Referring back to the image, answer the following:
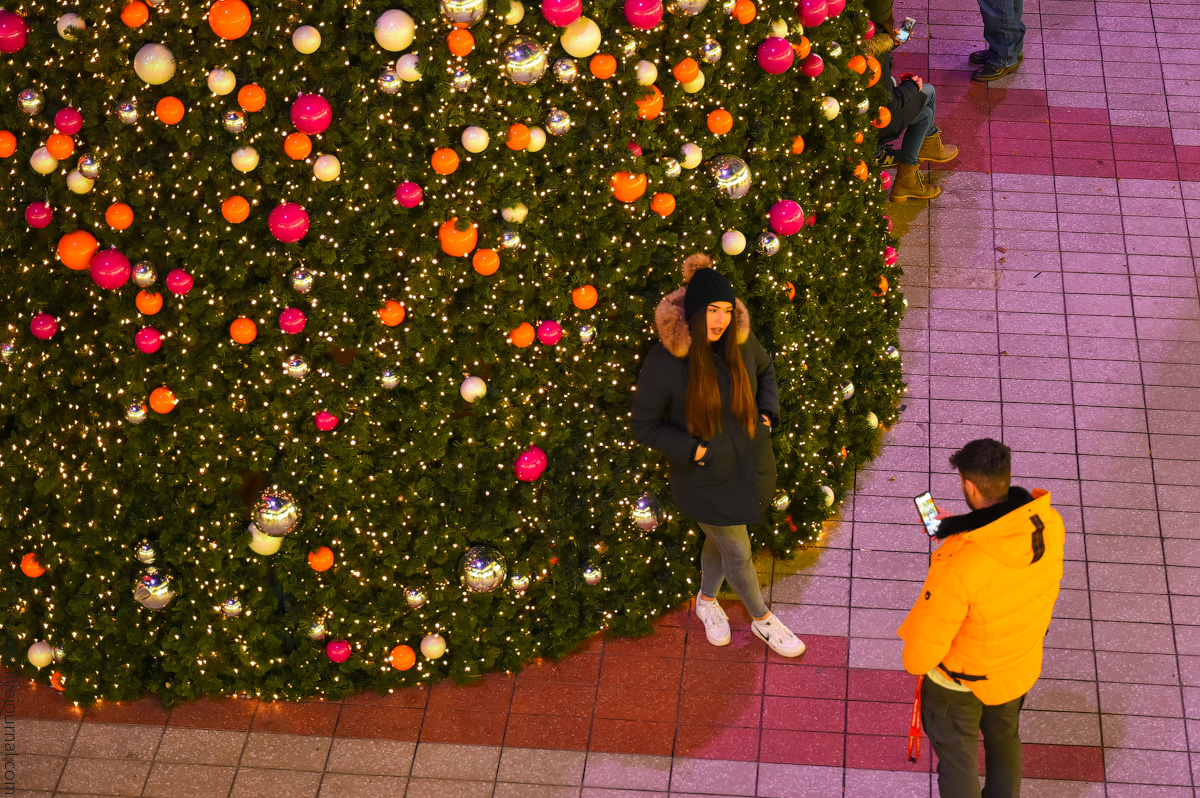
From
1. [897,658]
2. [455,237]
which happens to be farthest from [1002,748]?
[455,237]

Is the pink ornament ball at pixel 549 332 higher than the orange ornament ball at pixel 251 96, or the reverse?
the orange ornament ball at pixel 251 96

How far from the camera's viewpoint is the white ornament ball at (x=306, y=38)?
4.15 metres

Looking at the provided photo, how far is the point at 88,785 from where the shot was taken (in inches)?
200

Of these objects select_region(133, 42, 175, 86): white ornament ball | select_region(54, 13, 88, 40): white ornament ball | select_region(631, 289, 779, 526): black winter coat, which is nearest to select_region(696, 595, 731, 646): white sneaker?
select_region(631, 289, 779, 526): black winter coat

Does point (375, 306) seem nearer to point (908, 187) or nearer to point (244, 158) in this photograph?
point (244, 158)

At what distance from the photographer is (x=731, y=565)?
17.0 ft

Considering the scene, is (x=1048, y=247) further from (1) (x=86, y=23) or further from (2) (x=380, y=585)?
(1) (x=86, y=23)

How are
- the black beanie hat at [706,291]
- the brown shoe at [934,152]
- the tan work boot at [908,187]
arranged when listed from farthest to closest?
the brown shoe at [934,152] → the tan work boot at [908,187] → the black beanie hat at [706,291]

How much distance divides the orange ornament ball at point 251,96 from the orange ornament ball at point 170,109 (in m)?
0.24

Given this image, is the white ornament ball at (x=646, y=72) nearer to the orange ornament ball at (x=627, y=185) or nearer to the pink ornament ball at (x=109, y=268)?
the orange ornament ball at (x=627, y=185)

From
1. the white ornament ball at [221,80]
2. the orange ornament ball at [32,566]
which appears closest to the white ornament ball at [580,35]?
the white ornament ball at [221,80]

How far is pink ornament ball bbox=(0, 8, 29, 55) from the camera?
432 cm

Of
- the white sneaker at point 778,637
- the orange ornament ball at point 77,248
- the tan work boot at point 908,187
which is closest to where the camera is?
the orange ornament ball at point 77,248

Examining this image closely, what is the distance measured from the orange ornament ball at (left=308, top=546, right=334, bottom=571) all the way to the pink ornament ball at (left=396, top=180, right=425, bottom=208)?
156cm
